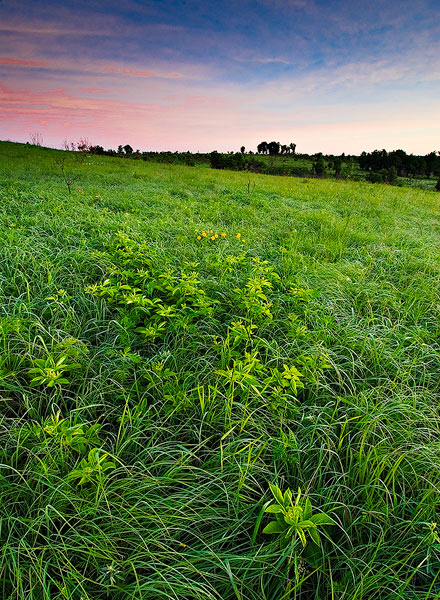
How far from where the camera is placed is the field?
3.99 feet

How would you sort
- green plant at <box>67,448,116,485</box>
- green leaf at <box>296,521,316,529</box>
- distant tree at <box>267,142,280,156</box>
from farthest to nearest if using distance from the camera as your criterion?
distant tree at <box>267,142,280,156</box>, green plant at <box>67,448,116,485</box>, green leaf at <box>296,521,316,529</box>

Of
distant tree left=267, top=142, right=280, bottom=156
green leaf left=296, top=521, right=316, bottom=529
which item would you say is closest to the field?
green leaf left=296, top=521, right=316, bottom=529

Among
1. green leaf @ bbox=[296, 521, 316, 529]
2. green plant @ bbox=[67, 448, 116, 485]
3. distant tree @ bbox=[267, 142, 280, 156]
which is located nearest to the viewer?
green leaf @ bbox=[296, 521, 316, 529]

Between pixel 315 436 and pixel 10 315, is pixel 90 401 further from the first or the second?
pixel 315 436

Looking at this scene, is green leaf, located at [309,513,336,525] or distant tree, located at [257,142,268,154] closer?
green leaf, located at [309,513,336,525]

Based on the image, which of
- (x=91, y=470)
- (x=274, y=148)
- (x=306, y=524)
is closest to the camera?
(x=306, y=524)

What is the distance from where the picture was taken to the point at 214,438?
180cm

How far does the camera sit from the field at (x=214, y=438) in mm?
1216

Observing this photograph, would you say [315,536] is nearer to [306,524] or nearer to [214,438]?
[306,524]

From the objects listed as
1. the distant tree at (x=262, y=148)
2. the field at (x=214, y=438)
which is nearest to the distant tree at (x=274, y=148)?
the distant tree at (x=262, y=148)

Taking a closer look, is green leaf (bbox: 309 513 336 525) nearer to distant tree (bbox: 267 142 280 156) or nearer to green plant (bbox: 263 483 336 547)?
green plant (bbox: 263 483 336 547)

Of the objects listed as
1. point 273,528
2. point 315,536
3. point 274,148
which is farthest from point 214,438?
point 274,148

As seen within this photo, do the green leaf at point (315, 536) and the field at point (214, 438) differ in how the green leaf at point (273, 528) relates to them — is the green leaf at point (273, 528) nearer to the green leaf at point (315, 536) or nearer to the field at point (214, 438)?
the field at point (214, 438)

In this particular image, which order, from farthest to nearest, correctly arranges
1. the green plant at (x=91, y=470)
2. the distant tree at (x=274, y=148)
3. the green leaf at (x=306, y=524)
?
the distant tree at (x=274, y=148) < the green plant at (x=91, y=470) < the green leaf at (x=306, y=524)
